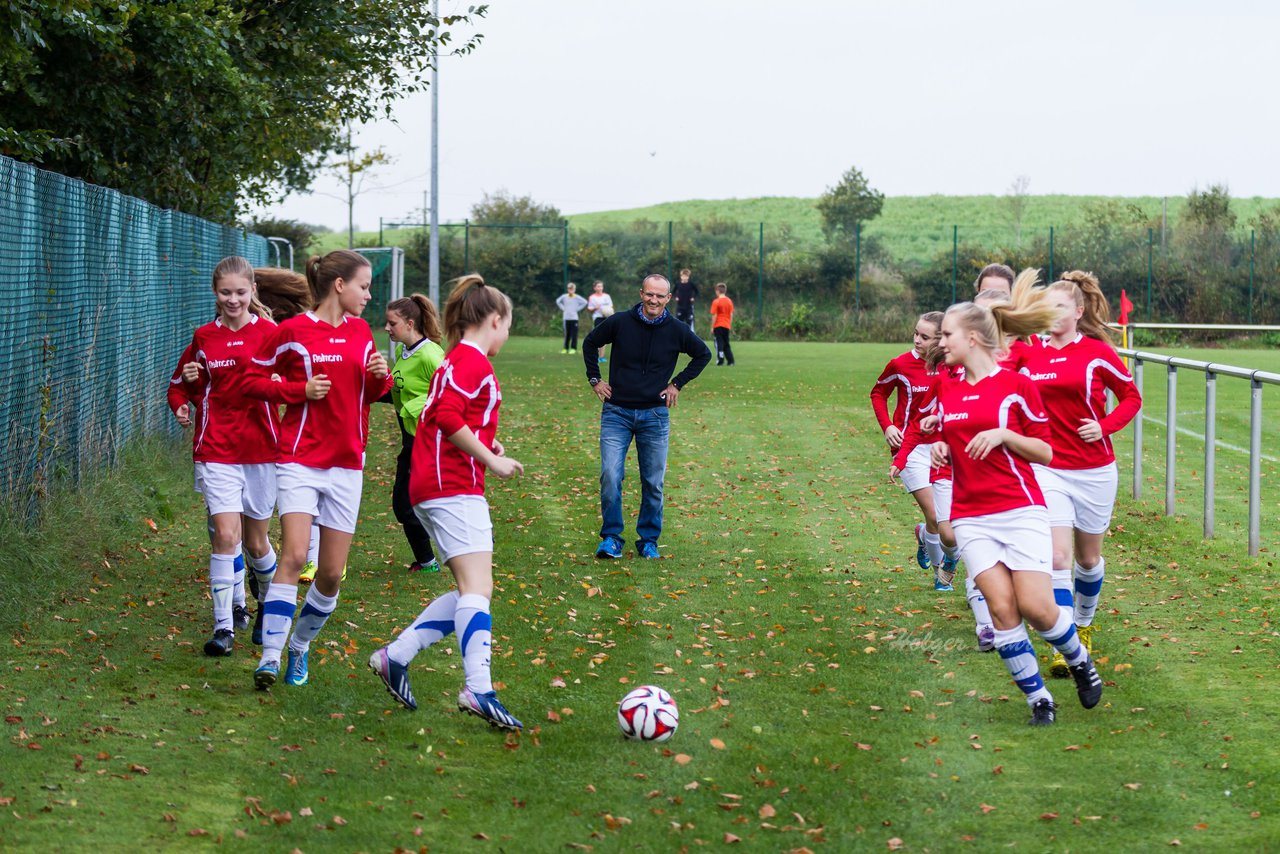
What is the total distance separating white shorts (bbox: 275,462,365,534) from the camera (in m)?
6.19

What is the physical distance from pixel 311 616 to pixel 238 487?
1012 mm

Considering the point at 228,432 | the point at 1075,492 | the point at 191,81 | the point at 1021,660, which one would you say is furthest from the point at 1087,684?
the point at 191,81

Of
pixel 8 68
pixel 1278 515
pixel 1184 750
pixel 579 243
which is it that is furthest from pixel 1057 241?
pixel 1184 750

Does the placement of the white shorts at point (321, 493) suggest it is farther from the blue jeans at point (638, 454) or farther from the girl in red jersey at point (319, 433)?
the blue jeans at point (638, 454)

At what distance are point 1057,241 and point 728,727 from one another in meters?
44.4

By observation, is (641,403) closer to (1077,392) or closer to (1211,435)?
(1077,392)

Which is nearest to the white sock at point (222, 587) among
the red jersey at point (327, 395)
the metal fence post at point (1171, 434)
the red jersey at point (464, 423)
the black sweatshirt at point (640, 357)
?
the red jersey at point (327, 395)

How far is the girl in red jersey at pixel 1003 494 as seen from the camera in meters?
5.77

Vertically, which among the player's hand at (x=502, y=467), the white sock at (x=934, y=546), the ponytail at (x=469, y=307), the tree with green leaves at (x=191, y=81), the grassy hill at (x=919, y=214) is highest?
the grassy hill at (x=919, y=214)

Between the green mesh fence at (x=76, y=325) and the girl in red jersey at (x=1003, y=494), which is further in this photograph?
the green mesh fence at (x=76, y=325)

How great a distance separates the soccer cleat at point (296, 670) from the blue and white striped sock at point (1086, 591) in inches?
146

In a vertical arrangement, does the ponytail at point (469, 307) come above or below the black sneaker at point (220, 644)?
above

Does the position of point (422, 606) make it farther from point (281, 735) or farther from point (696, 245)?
point (696, 245)

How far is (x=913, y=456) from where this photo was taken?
829 centimetres
